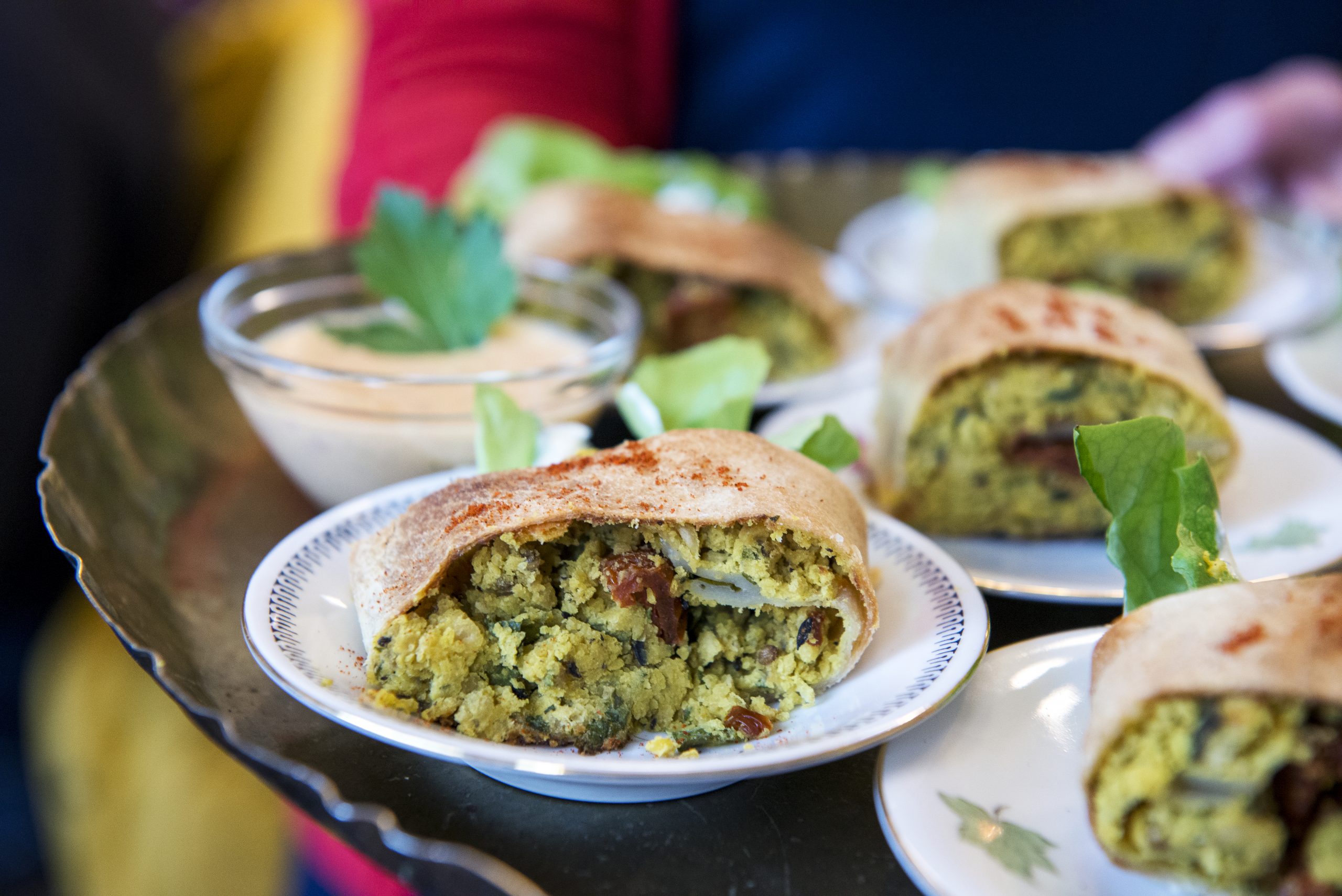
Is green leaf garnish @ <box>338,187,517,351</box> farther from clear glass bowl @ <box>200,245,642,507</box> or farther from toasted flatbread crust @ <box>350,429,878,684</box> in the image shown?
toasted flatbread crust @ <box>350,429,878,684</box>

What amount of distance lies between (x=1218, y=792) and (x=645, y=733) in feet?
2.04

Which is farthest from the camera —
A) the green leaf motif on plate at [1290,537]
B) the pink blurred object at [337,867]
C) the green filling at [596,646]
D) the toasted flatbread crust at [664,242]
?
the toasted flatbread crust at [664,242]

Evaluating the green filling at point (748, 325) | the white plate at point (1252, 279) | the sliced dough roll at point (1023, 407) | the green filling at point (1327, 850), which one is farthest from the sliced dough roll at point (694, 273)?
the green filling at point (1327, 850)

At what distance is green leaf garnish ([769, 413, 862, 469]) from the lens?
5.72 feet

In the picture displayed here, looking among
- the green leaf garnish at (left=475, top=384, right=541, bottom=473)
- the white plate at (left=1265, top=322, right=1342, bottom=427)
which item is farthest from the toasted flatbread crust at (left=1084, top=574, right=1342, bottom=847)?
the white plate at (left=1265, top=322, right=1342, bottom=427)

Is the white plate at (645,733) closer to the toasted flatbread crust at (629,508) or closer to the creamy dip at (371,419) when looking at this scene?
the toasted flatbread crust at (629,508)

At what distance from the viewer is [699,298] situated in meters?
2.90

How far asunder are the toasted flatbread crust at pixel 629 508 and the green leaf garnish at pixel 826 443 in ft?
0.53

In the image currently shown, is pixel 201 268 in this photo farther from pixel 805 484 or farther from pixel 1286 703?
pixel 1286 703

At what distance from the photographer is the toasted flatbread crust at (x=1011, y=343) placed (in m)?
1.94

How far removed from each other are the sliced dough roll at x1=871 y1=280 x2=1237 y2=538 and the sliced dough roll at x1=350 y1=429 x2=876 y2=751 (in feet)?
1.80

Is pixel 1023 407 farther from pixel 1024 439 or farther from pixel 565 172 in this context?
A: pixel 565 172

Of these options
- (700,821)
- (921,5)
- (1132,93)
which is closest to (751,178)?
(921,5)

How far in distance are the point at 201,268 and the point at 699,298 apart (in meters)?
3.01
